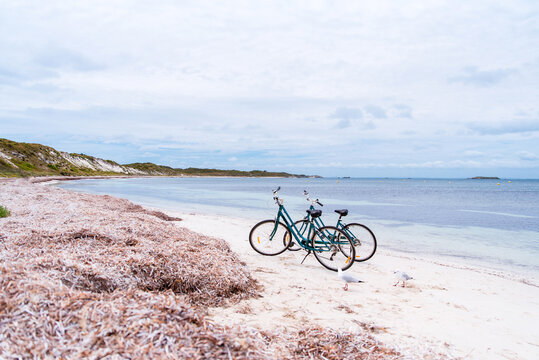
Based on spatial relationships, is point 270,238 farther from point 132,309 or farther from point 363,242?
point 132,309

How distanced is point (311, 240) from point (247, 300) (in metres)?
3.10

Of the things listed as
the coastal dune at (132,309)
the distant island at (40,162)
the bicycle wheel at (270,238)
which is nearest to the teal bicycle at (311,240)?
the bicycle wheel at (270,238)

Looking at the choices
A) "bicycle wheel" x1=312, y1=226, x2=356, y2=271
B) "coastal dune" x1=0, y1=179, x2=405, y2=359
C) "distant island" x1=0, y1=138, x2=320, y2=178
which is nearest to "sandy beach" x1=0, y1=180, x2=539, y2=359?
"coastal dune" x1=0, y1=179, x2=405, y2=359

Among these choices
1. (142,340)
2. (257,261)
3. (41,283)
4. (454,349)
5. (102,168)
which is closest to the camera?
(142,340)

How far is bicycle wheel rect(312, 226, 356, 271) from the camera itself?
7.71 m

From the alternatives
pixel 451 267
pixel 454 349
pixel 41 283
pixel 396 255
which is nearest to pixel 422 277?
pixel 451 267

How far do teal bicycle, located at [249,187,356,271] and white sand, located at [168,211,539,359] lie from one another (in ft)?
1.09

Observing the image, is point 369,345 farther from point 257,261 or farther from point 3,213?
point 3,213

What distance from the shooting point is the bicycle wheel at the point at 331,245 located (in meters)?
7.71

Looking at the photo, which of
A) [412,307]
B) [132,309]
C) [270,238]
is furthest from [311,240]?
[132,309]

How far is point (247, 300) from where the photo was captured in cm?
517

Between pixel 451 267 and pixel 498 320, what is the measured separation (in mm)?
3639

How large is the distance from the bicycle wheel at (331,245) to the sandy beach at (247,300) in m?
0.27

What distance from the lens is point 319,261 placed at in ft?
25.3
